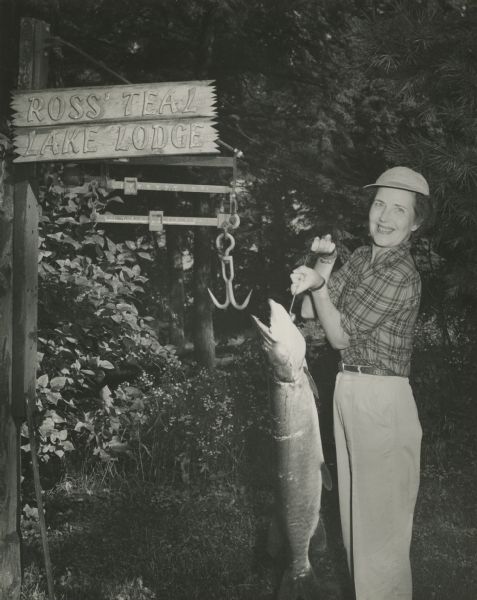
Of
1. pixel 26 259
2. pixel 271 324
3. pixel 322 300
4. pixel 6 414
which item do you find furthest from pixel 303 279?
pixel 6 414

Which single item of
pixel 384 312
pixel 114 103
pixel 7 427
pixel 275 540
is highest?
pixel 114 103

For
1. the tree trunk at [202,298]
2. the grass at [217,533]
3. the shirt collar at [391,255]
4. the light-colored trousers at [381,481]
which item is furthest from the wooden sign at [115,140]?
the tree trunk at [202,298]

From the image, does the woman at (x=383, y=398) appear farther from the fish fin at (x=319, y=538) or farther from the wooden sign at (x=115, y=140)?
the wooden sign at (x=115, y=140)

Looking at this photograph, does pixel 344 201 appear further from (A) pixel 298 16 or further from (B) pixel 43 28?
(B) pixel 43 28

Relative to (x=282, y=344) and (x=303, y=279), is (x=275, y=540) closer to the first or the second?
(x=282, y=344)

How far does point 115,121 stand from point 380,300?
1.53 metres

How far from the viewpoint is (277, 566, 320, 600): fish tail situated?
299 cm

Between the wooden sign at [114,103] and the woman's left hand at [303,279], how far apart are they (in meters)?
0.93

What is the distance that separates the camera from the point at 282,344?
2.76 m

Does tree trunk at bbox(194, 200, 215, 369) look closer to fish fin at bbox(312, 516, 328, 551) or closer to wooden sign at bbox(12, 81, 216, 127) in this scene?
wooden sign at bbox(12, 81, 216, 127)

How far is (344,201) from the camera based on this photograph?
6723mm

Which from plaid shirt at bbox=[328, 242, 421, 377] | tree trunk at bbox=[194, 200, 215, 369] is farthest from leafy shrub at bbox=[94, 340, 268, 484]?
plaid shirt at bbox=[328, 242, 421, 377]

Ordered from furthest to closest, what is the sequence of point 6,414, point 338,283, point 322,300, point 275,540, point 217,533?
point 217,533 < point 6,414 < point 338,283 < point 275,540 < point 322,300

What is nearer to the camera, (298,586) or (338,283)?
(298,586)
